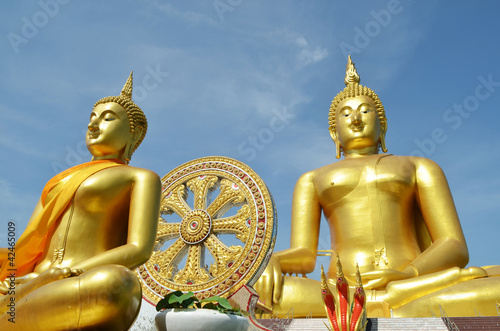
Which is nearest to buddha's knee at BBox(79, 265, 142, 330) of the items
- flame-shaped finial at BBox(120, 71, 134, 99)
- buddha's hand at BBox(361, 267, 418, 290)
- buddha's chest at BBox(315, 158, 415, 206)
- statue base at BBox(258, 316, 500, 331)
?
statue base at BBox(258, 316, 500, 331)

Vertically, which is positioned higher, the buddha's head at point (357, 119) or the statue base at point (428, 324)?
the buddha's head at point (357, 119)

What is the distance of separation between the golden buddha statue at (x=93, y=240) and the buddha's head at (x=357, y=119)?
3296 mm

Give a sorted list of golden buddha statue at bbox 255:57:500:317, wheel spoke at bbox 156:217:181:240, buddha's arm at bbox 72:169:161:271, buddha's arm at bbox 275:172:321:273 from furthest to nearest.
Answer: buddha's arm at bbox 275:172:321:273, golden buddha statue at bbox 255:57:500:317, wheel spoke at bbox 156:217:181:240, buddha's arm at bbox 72:169:161:271

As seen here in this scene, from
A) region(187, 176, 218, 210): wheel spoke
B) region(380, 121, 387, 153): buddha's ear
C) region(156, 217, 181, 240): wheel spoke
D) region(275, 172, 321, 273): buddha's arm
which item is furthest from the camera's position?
region(380, 121, 387, 153): buddha's ear

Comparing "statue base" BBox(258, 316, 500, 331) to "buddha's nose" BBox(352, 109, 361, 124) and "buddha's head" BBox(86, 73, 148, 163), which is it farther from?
"buddha's nose" BBox(352, 109, 361, 124)

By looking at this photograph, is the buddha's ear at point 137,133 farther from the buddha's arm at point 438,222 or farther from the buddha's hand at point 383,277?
the buddha's arm at point 438,222

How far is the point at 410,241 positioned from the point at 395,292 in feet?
4.16

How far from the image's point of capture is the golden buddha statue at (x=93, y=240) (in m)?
2.90

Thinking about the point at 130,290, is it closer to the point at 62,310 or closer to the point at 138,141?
the point at 62,310

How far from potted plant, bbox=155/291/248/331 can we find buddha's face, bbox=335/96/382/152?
180 inches

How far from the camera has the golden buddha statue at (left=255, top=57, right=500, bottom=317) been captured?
5.38 meters

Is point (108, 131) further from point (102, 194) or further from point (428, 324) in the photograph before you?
point (428, 324)

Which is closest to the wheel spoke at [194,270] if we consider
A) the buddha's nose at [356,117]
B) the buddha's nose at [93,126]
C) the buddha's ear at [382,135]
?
the buddha's nose at [93,126]

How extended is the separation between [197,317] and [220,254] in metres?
1.70
